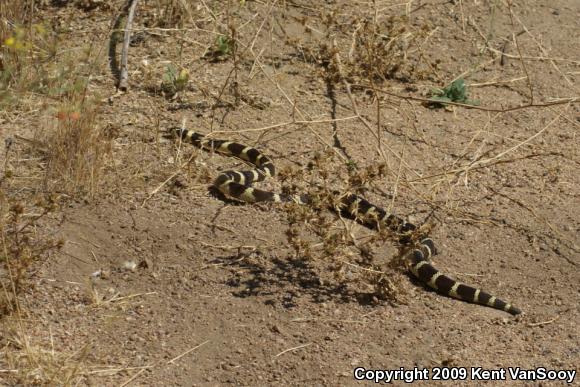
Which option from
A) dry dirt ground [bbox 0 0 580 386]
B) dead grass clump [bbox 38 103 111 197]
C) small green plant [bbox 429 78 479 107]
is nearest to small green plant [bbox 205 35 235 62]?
dry dirt ground [bbox 0 0 580 386]

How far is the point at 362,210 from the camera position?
7.55m

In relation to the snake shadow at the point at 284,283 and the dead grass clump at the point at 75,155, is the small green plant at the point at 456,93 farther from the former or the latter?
the dead grass clump at the point at 75,155

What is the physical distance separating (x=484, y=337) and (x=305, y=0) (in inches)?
206

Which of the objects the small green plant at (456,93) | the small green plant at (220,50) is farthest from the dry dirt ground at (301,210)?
the small green plant at (456,93)

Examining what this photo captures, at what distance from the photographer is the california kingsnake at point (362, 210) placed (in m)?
6.52

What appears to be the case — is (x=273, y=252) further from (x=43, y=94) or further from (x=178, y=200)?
(x=43, y=94)

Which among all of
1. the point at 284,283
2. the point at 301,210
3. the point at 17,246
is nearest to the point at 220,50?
the point at 301,210

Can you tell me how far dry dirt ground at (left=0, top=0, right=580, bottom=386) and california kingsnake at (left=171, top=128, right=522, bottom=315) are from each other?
0.11m

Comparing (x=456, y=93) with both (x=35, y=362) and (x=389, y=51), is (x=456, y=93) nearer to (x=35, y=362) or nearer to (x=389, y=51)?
(x=389, y=51)

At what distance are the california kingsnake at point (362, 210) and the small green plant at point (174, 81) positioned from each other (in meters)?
0.75

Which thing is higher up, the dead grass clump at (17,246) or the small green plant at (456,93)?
the small green plant at (456,93)

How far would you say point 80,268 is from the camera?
6.28m

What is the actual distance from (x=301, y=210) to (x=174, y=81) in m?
2.72

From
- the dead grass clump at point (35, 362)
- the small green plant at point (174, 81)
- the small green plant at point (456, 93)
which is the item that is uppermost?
the small green plant at point (456, 93)
